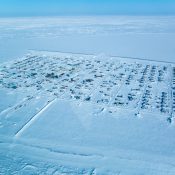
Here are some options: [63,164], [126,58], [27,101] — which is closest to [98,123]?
[63,164]

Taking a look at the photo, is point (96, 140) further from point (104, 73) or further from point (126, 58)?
point (126, 58)

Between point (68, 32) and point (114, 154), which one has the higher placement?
point (68, 32)

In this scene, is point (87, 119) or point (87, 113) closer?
point (87, 119)
